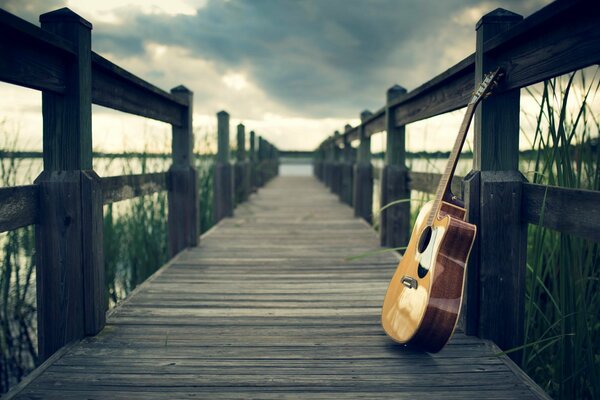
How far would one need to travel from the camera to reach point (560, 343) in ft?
5.74

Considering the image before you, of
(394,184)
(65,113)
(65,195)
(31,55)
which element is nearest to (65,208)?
(65,195)

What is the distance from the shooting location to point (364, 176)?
19.9 feet

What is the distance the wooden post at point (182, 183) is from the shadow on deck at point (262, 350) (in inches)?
22.8

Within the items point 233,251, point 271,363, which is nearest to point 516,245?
point 271,363

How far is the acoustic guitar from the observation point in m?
1.84

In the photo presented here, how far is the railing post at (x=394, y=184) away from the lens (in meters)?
4.11

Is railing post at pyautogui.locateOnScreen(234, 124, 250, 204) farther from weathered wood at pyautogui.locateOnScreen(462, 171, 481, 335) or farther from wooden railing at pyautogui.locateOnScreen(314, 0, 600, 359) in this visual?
weathered wood at pyautogui.locateOnScreen(462, 171, 481, 335)

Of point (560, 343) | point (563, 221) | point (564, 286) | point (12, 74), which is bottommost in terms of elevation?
point (560, 343)

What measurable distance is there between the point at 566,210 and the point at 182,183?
2.92 metres

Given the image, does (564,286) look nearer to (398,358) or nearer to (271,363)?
(398,358)

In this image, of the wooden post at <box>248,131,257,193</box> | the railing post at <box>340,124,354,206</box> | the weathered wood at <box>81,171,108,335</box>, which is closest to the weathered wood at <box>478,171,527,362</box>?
the weathered wood at <box>81,171,108,335</box>

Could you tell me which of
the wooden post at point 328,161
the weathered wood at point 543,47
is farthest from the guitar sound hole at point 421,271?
the wooden post at point 328,161

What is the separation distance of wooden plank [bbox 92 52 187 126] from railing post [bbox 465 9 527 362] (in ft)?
5.71

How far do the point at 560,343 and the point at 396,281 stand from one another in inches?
26.3
